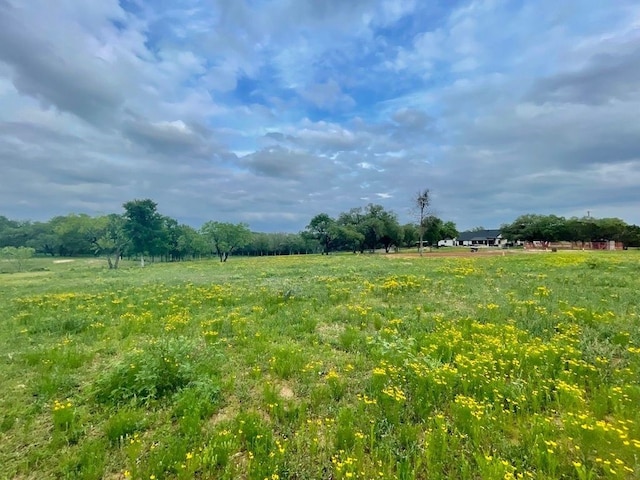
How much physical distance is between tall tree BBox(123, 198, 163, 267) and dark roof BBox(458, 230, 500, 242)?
133967mm

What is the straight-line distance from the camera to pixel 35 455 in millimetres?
3830

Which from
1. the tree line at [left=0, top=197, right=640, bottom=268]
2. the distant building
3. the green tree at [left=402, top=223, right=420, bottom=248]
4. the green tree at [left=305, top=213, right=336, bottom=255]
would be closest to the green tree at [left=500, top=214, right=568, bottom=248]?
the tree line at [left=0, top=197, right=640, bottom=268]

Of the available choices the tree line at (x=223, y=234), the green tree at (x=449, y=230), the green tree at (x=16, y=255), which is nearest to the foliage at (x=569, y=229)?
the tree line at (x=223, y=234)

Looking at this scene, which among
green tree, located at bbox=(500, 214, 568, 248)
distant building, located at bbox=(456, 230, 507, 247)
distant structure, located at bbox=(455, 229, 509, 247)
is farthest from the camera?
distant structure, located at bbox=(455, 229, 509, 247)

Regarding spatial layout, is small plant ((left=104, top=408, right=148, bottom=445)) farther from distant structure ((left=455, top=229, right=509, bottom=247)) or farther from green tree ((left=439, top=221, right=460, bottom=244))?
distant structure ((left=455, top=229, right=509, bottom=247))

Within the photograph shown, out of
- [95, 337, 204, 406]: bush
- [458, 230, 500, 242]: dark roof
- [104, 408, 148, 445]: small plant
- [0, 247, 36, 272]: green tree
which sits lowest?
[104, 408, 148, 445]: small plant

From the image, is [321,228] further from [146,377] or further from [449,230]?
[146,377]

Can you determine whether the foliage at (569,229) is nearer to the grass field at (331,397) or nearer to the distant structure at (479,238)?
the distant structure at (479,238)

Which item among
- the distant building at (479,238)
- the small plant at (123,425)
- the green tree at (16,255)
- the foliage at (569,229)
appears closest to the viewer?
the small plant at (123,425)

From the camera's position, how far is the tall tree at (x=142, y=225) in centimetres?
5594

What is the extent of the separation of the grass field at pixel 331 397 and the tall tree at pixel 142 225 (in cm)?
5312

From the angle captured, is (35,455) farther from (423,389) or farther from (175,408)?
(423,389)

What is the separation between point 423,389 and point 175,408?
3810 millimetres

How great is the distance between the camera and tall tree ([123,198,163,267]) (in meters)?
55.9
